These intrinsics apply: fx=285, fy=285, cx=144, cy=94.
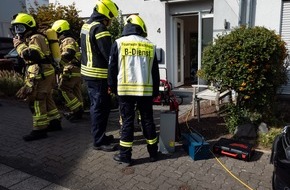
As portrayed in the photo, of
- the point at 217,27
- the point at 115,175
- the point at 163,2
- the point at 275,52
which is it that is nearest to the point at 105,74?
the point at 115,175

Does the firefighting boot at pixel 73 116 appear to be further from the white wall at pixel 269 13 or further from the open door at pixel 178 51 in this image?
the white wall at pixel 269 13

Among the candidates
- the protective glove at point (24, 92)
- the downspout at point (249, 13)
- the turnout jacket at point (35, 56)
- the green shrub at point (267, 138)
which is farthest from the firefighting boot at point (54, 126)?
the downspout at point (249, 13)

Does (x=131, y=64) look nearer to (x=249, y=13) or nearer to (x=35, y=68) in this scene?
(x=35, y=68)

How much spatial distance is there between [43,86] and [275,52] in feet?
13.4

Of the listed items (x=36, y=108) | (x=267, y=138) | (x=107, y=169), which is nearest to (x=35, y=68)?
(x=36, y=108)

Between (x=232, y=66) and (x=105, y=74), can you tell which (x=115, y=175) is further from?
(x=232, y=66)

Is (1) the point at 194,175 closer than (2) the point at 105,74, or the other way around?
(1) the point at 194,175

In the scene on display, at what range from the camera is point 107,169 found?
4000 mm

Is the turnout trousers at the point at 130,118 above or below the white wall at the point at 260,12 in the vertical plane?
below

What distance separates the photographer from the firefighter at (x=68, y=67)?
6.04m

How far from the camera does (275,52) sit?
192 inches

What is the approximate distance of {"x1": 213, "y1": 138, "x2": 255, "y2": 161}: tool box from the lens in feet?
13.7

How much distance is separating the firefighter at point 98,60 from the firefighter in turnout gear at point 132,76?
18.8 inches

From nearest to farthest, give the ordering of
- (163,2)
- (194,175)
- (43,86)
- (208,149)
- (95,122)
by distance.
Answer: (194,175), (208,149), (95,122), (43,86), (163,2)
